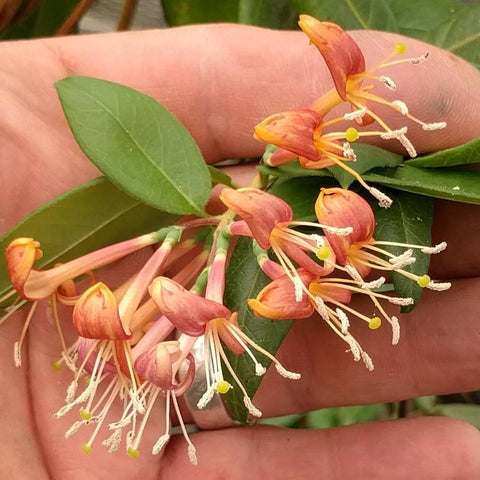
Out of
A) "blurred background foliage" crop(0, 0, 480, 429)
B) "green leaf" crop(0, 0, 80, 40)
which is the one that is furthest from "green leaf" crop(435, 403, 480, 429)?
"green leaf" crop(0, 0, 80, 40)

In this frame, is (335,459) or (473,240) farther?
(335,459)

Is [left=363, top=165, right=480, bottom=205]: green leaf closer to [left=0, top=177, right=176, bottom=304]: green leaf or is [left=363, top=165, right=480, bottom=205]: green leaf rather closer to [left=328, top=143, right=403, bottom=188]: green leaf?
[left=328, top=143, right=403, bottom=188]: green leaf

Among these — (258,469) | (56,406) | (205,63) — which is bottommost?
(258,469)

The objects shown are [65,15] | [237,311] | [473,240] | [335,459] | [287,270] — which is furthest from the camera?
[65,15]

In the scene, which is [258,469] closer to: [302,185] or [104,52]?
[302,185]

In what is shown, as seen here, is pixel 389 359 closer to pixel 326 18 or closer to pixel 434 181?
pixel 434 181

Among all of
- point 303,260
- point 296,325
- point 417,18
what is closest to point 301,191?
point 303,260

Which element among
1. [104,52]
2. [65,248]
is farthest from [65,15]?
[65,248]

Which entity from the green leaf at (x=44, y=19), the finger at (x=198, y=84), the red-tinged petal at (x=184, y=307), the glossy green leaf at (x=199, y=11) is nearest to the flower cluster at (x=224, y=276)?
the red-tinged petal at (x=184, y=307)
